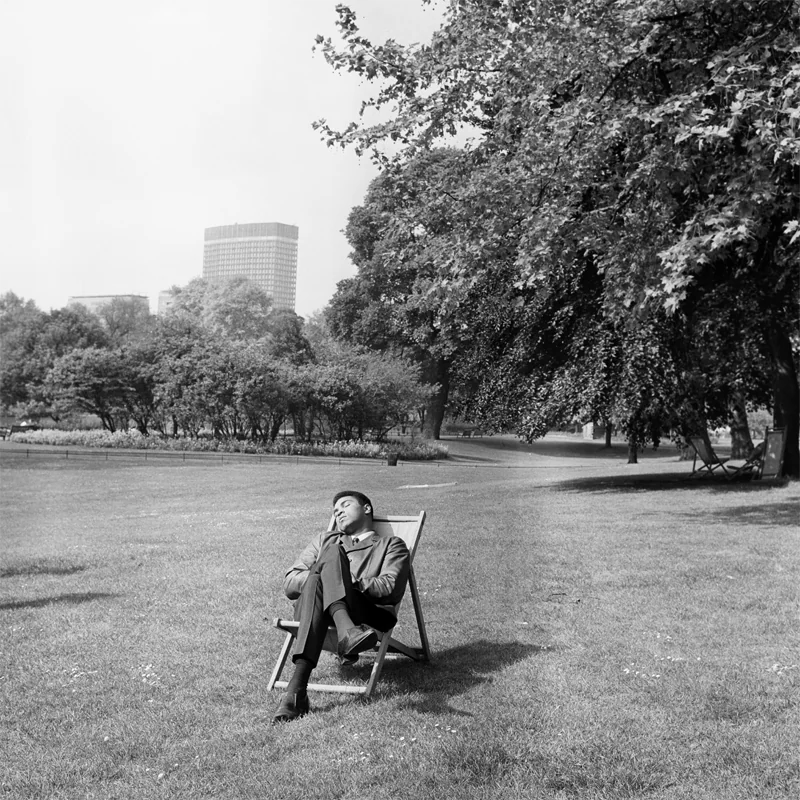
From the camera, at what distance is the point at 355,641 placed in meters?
5.08

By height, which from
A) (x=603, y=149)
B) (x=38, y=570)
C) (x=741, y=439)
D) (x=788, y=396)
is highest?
(x=603, y=149)

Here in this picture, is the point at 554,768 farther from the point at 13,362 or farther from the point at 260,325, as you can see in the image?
the point at 13,362

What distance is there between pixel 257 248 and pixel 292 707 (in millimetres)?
14932

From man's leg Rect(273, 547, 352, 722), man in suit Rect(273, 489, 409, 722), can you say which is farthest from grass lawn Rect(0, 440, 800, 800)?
man in suit Rect(273, 489, 409, 722)

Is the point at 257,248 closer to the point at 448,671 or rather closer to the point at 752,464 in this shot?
the point at 752,464

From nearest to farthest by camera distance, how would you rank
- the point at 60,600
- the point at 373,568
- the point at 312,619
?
the point at 312,619 → the point at 373,568 → the point at 60,600

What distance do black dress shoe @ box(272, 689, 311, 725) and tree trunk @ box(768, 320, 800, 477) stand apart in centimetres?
1642

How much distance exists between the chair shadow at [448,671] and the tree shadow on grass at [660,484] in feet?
43.0

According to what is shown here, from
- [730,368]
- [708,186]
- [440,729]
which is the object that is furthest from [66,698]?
[730,368]

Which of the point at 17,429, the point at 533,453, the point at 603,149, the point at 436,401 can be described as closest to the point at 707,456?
the point at 603,149

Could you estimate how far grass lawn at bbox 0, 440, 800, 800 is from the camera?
13.3 ft

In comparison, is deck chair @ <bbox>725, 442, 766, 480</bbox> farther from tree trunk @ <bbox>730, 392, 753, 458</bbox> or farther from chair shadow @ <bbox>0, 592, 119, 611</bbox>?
chair shadow @ <bbox>0, 592, 119, 611</bbox>

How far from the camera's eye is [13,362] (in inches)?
2178

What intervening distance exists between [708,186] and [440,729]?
9.11 meters
